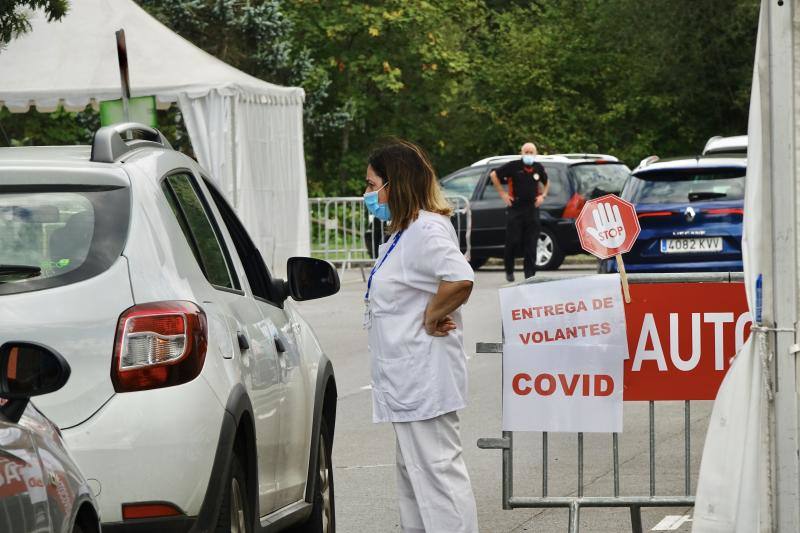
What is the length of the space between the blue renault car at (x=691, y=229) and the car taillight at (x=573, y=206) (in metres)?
10.3

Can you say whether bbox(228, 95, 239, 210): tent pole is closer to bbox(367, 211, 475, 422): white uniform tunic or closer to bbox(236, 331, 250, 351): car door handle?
bbox(367, 211, 475, 422): white uniform tunic

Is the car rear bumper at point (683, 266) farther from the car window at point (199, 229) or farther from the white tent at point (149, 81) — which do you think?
the car window at point (199, 229)

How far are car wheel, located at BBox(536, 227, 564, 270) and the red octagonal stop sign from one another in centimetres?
2128

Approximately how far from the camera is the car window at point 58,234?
5.03 meters

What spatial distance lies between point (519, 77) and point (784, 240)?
46028 mm

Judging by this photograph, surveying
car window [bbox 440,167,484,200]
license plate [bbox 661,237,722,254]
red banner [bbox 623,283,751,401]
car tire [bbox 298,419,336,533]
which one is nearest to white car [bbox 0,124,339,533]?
car tire [bbox 298,419,336,533]

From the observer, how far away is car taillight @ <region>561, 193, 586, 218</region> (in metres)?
28.5

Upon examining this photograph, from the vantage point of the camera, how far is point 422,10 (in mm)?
45250

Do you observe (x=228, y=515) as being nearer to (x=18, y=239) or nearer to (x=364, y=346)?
(x=18, y=239)

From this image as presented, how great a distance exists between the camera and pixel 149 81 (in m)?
18.3

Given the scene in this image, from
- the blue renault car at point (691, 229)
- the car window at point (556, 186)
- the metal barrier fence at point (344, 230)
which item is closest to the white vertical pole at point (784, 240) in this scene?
the blue renault car at point (691, 229)

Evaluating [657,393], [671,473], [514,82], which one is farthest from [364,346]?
[514,82]

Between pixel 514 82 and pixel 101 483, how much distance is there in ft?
154

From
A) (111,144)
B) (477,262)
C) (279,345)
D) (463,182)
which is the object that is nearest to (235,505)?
(279,345)
